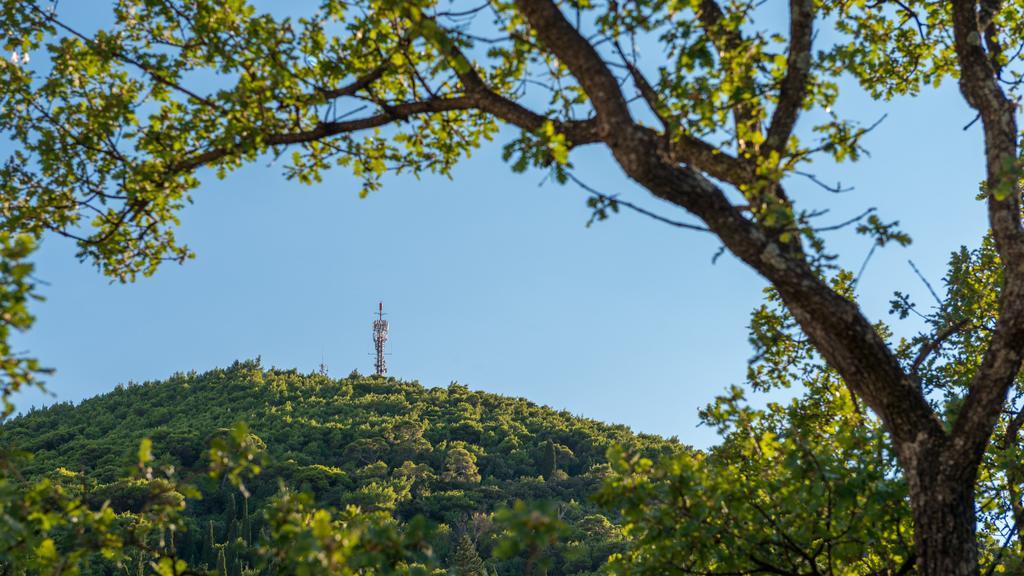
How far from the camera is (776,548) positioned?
16.8 ft

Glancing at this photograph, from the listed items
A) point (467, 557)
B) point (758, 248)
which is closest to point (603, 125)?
point (758, 248)

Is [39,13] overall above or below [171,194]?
above

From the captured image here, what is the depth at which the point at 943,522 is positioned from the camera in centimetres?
447

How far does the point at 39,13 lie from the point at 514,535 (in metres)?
5.51

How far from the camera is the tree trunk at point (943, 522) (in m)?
4.44

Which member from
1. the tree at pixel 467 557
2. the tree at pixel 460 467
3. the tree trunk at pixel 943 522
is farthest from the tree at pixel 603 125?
the tree at pixel 460 467

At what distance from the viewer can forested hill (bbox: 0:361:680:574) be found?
42.2m

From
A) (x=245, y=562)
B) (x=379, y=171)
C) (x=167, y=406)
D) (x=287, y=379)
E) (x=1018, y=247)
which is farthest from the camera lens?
(x=287, y=379)

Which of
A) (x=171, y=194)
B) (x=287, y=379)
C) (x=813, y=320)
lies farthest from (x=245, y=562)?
(x=287, y=379)

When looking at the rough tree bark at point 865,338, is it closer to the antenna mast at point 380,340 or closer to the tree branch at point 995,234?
the tree branch at point 995,234

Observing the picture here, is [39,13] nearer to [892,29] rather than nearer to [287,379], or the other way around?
[892,29]

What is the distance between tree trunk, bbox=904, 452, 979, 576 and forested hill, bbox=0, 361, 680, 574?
3160 centimetres

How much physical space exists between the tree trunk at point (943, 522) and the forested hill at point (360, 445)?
31.6 m

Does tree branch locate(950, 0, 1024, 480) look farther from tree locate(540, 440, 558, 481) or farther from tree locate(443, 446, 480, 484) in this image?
tree locate(540, 440, 558, 481)
